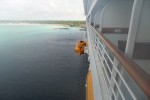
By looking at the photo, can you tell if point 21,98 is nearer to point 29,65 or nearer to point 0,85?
point 0,85

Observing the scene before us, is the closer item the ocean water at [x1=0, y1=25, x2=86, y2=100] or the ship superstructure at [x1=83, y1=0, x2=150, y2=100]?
the ship superstructure at [x1=83, y1=0, x2=150, y2=100]

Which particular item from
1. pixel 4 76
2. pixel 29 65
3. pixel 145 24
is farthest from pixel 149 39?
pixel 29 65

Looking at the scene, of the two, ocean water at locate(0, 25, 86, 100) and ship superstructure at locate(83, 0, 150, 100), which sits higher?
ship superstructure at locate(83, 0, 150, 100)

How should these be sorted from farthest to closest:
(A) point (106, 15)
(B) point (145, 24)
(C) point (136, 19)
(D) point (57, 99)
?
(D) point (57, 99), (A) point (106, 15), (B) point (145, 24), (C) point (136, 19)

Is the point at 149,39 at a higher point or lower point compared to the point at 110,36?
higher

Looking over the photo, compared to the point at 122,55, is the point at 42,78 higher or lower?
lower

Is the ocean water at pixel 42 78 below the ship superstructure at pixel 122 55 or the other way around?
below

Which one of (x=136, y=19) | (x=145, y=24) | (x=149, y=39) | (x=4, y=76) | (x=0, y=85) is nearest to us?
(x=136, y=19)

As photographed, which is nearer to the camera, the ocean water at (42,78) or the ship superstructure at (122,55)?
the ship superstructure at (122,55)
